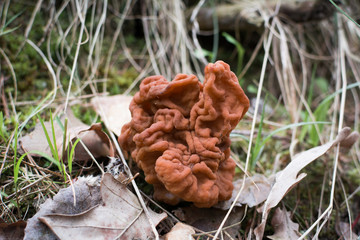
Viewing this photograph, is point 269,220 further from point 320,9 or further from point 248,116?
point 320,9

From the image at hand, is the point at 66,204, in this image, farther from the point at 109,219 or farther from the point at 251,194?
the point at 251,194

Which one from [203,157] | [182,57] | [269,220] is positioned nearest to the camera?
[203,157]

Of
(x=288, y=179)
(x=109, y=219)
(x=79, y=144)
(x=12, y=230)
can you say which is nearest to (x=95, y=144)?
(x=79, y=144)

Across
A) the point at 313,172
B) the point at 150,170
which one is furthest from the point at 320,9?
the point at 150,170

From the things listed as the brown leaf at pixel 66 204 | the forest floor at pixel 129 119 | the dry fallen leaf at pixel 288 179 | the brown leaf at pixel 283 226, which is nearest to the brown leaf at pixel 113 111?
the forest floor at pixel 129 119

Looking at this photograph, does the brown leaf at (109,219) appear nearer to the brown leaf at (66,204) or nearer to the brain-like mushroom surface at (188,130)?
the brown leaf at (66,204)

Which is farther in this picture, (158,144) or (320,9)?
(320,9)
